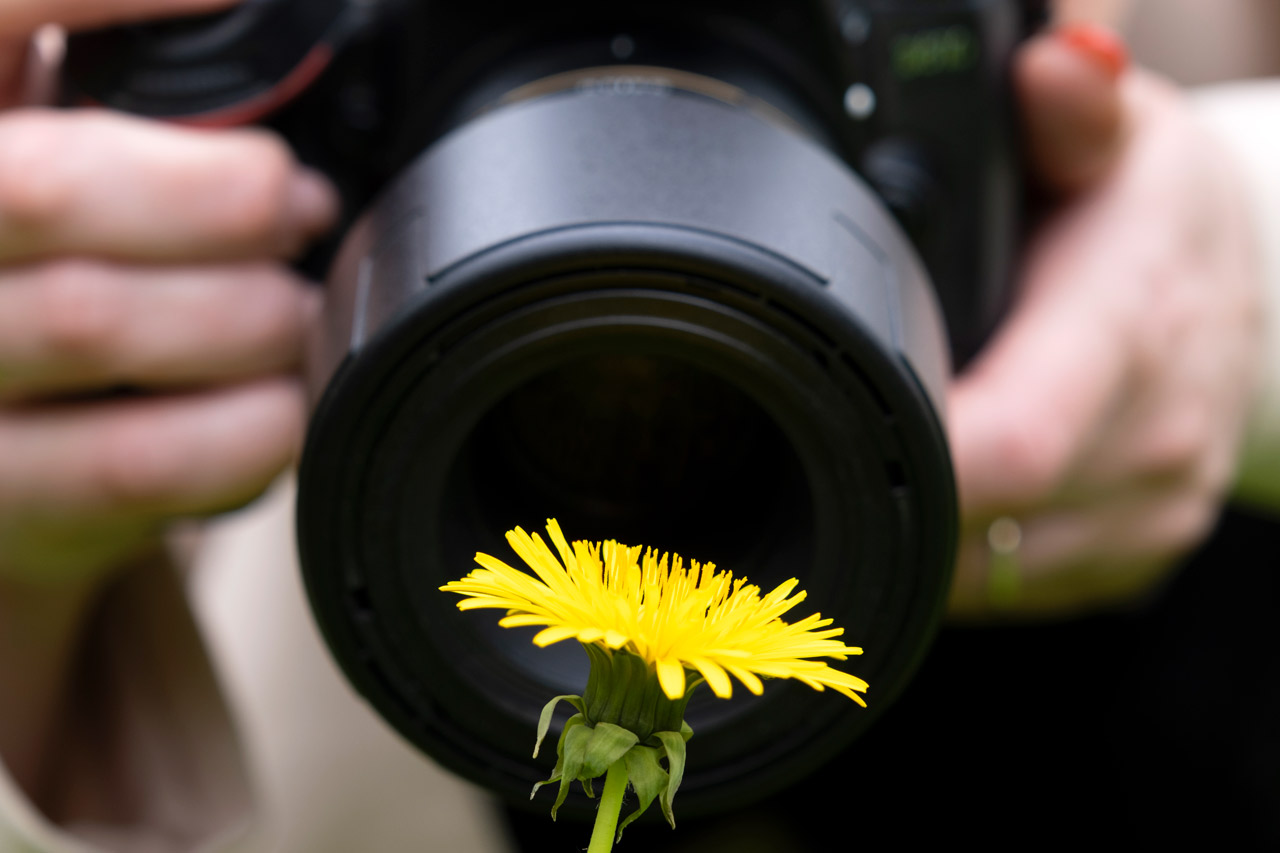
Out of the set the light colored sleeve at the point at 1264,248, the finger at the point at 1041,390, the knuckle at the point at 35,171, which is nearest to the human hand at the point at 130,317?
the knuckle at the point at 35,171

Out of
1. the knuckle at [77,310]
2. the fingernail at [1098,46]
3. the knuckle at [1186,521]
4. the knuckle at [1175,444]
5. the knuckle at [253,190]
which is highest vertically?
the fingernail at [1098,46]

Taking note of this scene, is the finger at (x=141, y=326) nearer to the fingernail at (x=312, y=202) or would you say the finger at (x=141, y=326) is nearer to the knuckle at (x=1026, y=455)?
the fingernail at (x=312, y=202)

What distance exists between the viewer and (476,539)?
0.22 meters

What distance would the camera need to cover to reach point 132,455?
285mm

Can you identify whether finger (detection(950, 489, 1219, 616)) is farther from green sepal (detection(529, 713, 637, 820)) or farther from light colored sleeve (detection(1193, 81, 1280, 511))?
green sepal (detection(529, 713, 637, 820))

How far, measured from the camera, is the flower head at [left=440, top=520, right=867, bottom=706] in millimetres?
108

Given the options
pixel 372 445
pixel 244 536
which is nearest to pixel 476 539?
pixel 372 445

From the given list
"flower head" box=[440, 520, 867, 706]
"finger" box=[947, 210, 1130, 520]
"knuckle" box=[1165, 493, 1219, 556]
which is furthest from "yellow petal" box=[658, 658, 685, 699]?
"knuckle" box=[1165, 493, 1219, 556]

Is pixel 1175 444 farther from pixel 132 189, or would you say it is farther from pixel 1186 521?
pixel 132 189

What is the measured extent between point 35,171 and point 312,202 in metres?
0.07

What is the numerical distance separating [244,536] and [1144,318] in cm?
43

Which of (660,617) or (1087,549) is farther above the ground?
(660,617)

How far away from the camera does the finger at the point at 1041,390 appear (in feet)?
0.98

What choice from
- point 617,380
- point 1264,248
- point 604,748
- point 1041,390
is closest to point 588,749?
point 604,748
